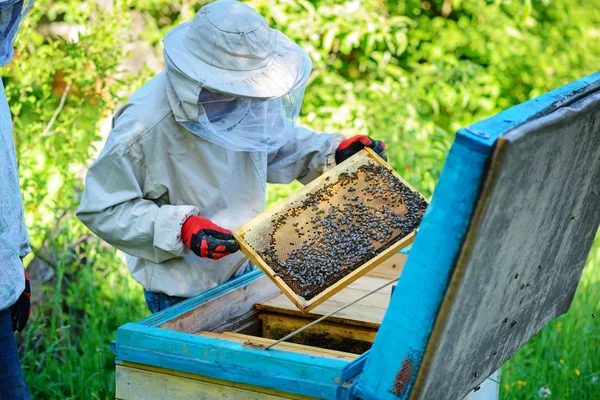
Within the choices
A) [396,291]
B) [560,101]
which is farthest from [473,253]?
[560,101]

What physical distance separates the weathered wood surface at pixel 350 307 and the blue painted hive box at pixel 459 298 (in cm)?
1

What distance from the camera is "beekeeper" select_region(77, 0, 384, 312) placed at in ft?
7.82

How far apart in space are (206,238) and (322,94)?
14.7ft

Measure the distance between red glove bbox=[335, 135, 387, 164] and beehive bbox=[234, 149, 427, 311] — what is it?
0.12 meters

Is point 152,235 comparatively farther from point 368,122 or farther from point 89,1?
point 368,122

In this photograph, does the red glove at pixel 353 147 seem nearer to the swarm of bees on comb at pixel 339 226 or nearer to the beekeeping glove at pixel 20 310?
the swarm of bees on comb at pixel 339 226

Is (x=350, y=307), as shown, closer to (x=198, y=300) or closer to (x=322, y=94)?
(x=198, y=300)

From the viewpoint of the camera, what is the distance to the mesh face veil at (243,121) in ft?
7.97

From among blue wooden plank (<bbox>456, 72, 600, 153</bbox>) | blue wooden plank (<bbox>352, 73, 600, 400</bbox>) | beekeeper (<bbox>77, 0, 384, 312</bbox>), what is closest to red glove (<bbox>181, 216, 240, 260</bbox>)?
beekeeper (<bbox>77, 0, 384, 312</bbox>)

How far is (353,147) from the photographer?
297cm

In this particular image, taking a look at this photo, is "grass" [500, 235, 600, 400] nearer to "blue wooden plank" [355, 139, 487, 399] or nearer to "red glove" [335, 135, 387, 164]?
"red glove" [335, 135, 387, 164]

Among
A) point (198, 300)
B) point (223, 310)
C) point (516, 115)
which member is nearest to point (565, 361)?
point (223, 310)

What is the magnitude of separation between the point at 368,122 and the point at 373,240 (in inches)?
149

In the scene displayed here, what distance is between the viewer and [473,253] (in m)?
1.59
